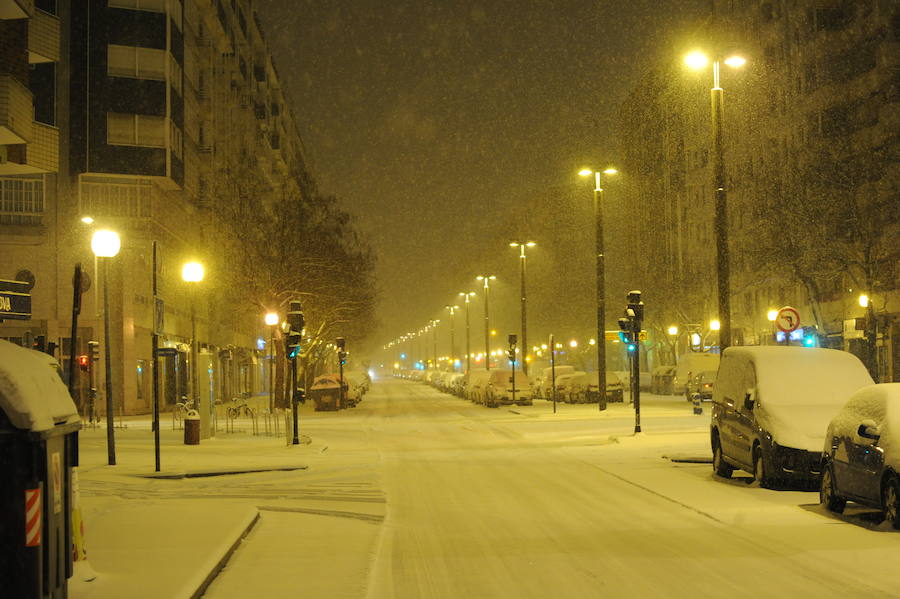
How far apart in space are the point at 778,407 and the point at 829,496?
2899 mm

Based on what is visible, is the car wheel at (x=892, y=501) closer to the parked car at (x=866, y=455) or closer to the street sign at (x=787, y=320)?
the parked car at (x=866, y=455)

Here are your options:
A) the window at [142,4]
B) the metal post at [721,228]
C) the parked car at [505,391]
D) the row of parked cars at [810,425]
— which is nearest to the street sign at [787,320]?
the metal post at [721,228]

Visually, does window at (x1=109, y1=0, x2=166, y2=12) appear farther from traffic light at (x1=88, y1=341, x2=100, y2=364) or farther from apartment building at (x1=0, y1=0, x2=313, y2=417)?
traffic light at (x1=88, y1=341, x2=100, y2=364)

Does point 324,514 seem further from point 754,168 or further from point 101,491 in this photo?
point 754,168

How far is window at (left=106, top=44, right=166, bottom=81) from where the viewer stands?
48750 millimetres

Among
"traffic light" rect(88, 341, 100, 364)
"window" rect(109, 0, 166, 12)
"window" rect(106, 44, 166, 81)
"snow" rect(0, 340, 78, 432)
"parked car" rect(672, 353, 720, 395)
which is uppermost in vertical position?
"window" rect(109, 0, 166, 12)

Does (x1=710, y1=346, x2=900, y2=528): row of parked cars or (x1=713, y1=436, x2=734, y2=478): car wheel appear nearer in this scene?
(x1=710, y1=346, x2=900, y2=528): row of parked cars

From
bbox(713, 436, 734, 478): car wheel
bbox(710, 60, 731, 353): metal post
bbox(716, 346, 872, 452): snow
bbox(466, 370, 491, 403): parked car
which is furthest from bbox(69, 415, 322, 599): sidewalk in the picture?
bbox(466, 370, 491, 403): parked car

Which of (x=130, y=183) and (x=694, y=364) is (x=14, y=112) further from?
(x=694, y=364)

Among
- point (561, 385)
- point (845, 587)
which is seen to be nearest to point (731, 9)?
point (561, 385)

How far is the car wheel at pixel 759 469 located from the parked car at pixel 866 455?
2.15 metres

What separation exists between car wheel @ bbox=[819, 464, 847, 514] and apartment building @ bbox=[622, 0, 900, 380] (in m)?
12.3

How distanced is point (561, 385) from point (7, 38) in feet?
141

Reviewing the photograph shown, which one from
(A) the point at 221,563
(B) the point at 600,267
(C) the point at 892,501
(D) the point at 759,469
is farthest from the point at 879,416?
(B) the point at 600,267
